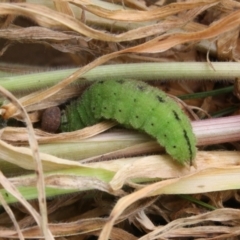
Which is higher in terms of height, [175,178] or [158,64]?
[158,64]

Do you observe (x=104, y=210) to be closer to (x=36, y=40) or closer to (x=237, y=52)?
(x=36, y=40)

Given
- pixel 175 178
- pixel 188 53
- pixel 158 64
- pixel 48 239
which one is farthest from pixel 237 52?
pixel 48 239

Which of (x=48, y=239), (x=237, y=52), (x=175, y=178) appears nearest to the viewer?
(x=48, y=239)

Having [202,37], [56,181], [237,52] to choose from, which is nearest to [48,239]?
[56,181]

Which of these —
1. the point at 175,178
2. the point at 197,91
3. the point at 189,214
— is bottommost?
the point at 189,214

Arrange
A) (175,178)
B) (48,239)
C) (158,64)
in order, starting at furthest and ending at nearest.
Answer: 1. (158,64)
2. (175,178)
3. (48,239)

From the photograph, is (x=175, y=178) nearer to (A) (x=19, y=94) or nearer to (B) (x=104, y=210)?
(B) (x=104, y=210)

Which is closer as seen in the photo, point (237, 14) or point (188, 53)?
point (237, 14)
